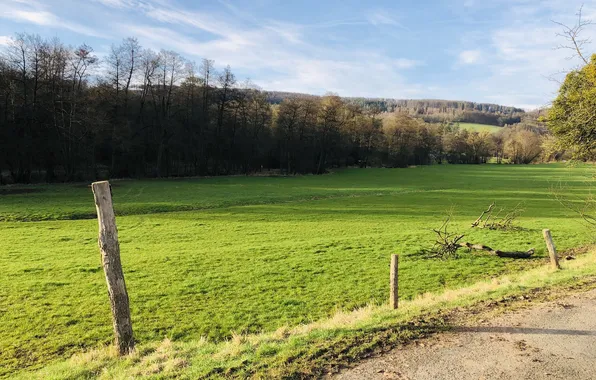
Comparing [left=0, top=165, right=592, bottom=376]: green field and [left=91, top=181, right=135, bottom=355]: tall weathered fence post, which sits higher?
[left=91, top=181, right=135, bottom=355]: tall weathered fence post

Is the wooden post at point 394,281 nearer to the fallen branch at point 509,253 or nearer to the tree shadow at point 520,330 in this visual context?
the tree shadow at point 520,330

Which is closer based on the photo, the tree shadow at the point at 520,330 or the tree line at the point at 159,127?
the tree shadow at the point at 520,330

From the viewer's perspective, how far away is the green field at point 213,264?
1060 cm

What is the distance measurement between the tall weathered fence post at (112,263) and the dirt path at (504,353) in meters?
4.99

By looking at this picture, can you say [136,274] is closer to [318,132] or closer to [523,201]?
[523,201]

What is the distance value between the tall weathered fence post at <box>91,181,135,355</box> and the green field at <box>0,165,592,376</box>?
2.20 meters

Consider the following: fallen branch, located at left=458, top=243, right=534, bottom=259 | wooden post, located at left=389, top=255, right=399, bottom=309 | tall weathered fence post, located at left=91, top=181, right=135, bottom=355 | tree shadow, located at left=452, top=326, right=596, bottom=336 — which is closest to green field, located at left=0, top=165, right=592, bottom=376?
fallen branch, located at left=458, top=243, right=534, bottom=259

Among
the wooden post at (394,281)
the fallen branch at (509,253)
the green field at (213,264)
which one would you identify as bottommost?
the green field at (213,264)

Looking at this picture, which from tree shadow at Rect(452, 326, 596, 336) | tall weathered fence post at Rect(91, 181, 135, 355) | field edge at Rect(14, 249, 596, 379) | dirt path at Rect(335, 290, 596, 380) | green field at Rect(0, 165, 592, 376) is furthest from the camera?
green field at Rect(0, 165, 592, 376)

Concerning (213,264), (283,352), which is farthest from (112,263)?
(213,264)

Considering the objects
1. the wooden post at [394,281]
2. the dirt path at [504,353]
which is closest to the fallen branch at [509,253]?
the wooden post at [394,281]

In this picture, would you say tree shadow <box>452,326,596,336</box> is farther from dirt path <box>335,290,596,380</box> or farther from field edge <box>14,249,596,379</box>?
field edge <box>14,249,596,379</box>

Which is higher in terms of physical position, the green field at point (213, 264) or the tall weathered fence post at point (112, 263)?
the tall weathered fence post at point (112, 263)

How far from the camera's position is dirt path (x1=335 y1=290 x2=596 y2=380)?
18.3ft
